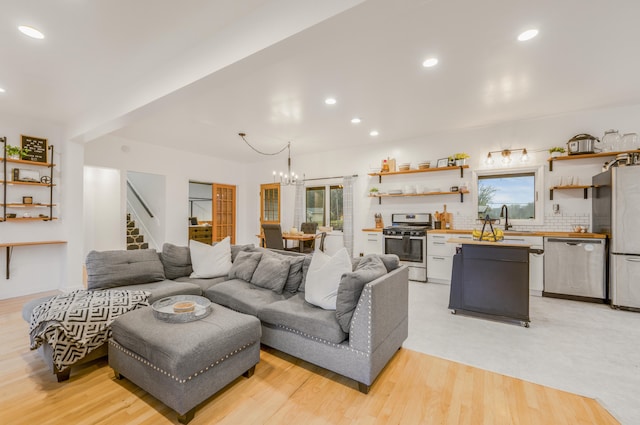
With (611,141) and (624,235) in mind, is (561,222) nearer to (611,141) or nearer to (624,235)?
(624,235)

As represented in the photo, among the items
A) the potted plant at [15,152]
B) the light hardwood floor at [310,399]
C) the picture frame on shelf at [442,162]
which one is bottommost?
the light hardwood floor at [310,399]

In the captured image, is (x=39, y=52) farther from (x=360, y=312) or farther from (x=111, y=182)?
(x=111, y=182)

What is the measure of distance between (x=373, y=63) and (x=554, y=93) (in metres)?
2.62

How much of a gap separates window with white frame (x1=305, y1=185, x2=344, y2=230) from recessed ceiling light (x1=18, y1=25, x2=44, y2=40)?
5.29 meters

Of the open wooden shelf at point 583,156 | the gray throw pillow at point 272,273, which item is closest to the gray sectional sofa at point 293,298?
the gray throw pillow at point 272,273

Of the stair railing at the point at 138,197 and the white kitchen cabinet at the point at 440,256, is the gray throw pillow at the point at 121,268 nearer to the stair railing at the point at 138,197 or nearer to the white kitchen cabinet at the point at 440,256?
the white kitchen cabinet at the point at 440,256

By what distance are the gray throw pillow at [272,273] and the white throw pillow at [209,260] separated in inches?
24.2

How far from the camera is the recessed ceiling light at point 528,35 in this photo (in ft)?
7.76

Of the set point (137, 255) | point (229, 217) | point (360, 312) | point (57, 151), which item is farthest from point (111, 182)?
point (360, 312)

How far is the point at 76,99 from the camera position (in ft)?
11.8

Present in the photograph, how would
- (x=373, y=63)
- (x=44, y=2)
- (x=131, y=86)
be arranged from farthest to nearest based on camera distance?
(x=131, y=86) → (x=373, y=63) → (x=44, y=2)

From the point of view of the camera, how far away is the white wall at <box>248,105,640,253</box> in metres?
4.31

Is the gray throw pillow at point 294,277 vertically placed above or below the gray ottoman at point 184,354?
above

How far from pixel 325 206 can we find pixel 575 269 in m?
4.71
